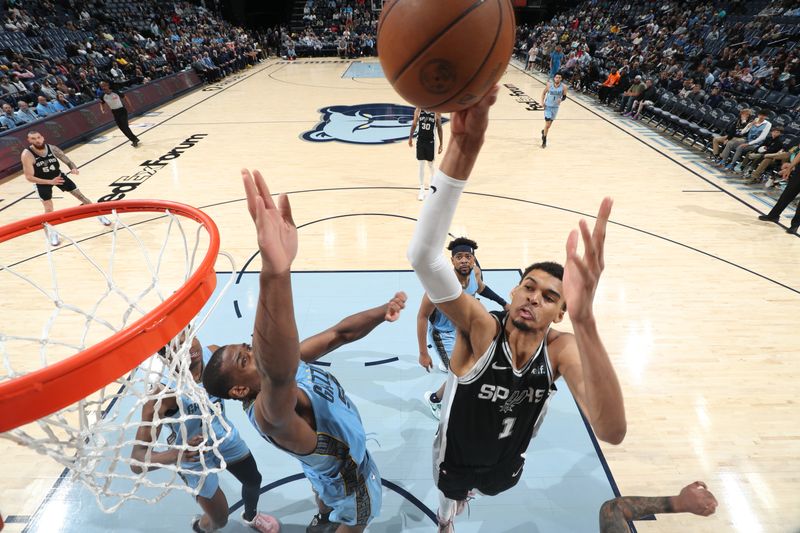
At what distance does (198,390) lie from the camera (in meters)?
2.00

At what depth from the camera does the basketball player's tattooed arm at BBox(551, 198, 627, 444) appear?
1.21m

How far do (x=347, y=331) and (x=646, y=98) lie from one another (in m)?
12.4

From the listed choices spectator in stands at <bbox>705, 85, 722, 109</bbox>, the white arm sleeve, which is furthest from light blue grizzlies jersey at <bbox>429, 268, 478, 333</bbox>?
spectator in stands at <bbox>705, 85, 722, 109</bbox>

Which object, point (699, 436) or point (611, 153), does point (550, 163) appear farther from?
point (699, 436)

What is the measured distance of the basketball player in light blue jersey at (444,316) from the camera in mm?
3180

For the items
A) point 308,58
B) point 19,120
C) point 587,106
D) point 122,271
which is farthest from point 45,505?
point 308,58

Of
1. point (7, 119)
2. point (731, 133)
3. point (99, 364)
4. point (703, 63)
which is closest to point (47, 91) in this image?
point (7, 119)

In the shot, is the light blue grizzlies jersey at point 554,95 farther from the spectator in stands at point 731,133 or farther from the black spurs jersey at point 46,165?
the black spurs jersey at point 46,165

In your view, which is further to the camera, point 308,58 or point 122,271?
point 308,58

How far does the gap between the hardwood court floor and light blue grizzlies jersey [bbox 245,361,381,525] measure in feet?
6.07

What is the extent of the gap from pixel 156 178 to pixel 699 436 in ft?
27.7

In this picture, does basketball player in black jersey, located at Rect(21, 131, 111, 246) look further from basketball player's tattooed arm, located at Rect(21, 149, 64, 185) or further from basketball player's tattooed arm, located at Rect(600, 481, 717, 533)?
basketball player's tattooed arm, located at Rect(600, 481, 717, 533)

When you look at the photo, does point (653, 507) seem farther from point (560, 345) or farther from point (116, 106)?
point (116, 106)

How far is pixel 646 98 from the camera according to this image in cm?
1177
